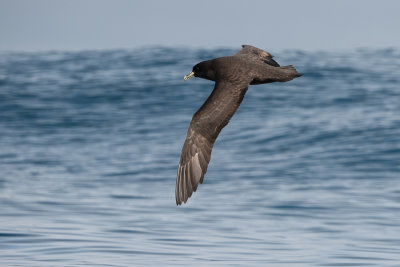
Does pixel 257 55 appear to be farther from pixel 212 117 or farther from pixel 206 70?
pixel 212 117

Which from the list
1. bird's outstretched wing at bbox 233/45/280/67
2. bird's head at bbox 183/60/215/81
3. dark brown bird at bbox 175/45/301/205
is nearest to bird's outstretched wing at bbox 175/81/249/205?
dark brown bird at bbox 175/45/301/205

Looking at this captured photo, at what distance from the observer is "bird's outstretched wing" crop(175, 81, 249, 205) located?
8891 mm

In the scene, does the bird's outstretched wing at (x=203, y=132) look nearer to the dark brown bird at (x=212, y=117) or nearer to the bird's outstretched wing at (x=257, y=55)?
the dark brown bird at (x=212, y=117)

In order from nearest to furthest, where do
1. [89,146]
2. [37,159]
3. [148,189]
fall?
[148,189], [37,159], [89,146]

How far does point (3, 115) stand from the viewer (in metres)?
30.9

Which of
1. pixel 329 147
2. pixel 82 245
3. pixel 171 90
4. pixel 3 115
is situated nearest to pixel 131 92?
pixel 171 90

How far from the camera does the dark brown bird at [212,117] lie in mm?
8891

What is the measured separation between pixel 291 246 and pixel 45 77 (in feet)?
87.4

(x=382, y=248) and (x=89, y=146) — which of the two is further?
(x=89, y=146)

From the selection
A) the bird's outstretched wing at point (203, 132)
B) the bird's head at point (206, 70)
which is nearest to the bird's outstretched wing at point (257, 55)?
the bird's head at point (206, 70)

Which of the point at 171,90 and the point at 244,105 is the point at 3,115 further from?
the point at 244,105

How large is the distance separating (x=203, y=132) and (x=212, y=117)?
0.70 feet

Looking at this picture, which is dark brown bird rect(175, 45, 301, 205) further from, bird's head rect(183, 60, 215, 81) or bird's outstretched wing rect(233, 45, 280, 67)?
bird's outstretched wing rect(233, 45, 280, 67)

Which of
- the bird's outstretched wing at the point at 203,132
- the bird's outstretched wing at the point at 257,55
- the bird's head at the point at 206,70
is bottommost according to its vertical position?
the bird's outstretched wing at the point at 203,132
